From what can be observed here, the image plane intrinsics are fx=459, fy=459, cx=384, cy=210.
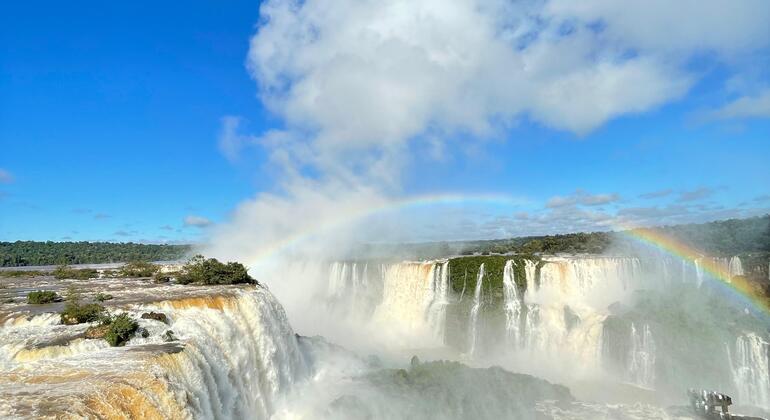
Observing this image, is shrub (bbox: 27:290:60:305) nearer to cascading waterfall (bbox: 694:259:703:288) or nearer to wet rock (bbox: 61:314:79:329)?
wet rock (bbox: 61:314:79:329)

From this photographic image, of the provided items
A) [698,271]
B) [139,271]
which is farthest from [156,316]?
[698,271]

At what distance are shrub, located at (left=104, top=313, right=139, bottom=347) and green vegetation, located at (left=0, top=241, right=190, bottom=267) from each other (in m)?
50.3

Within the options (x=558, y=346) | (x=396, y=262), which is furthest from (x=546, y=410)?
(x=396, y=262)

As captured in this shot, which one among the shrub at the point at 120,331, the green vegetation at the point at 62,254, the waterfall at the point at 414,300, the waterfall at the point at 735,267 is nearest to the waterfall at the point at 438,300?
the waterfall at the point at 414,300

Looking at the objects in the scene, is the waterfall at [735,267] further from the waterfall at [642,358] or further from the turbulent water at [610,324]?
the waterfall at [642,358]

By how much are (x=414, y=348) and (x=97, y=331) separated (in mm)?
22970

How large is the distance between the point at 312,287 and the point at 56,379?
34.2 m

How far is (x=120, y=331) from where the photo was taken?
12555 mm

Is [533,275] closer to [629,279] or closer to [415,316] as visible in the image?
[629,279]

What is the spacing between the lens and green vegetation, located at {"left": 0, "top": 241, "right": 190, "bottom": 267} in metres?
66.0

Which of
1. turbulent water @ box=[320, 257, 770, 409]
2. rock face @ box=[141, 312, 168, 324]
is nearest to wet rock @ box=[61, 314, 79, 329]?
rock face @ box=[141, 312, 168, 324]

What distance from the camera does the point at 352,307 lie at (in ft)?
131

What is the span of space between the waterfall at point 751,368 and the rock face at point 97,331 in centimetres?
2676

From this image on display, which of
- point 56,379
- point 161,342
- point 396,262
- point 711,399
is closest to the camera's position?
point 56,379
